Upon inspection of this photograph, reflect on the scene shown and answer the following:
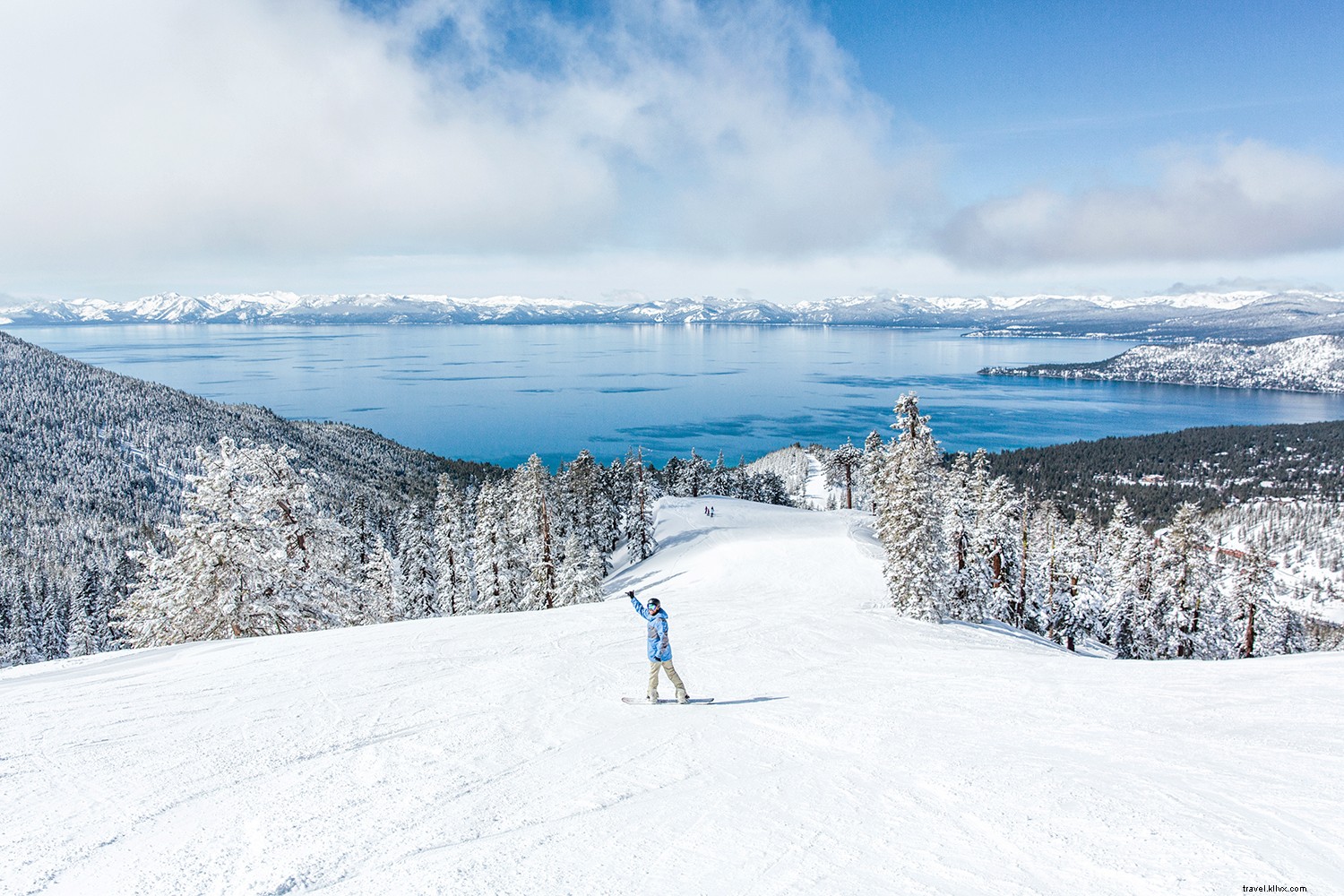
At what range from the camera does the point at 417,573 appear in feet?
152

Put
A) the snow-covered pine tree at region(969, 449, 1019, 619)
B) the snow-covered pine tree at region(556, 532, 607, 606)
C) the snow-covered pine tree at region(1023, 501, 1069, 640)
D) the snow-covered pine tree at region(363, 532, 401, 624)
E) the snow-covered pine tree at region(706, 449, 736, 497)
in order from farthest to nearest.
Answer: the snow-covered pine tree at region(706, 449, 736, 497) < the snow-covered pine tree at region(1023, 501, 1069, 640) < the snow-covered pine tree at region(363, 532, 401, 624) < the snow-covered pine tree at region(556, 532, 607, 606) < the snow-covered pine tree at region(969, 449, 1019, 619)

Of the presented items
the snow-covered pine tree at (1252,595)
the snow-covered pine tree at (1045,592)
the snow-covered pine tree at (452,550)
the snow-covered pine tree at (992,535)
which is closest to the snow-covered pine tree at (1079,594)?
the snow-covered pine tree at (1045,592)

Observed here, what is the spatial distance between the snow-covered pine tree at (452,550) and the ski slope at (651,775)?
27051 millimetres

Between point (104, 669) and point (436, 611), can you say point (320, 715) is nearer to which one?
point (104, 669)

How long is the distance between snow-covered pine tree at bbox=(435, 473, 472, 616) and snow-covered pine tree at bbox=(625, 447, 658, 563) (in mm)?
14487

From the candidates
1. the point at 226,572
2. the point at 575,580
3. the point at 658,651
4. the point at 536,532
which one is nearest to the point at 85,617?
the point at 536,532

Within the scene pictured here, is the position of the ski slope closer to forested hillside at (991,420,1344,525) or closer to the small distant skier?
the small distant skier

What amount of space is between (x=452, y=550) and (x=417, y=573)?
7.19 meters

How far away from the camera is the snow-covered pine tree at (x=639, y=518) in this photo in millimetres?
52719

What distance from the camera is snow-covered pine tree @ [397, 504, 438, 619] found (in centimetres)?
4453

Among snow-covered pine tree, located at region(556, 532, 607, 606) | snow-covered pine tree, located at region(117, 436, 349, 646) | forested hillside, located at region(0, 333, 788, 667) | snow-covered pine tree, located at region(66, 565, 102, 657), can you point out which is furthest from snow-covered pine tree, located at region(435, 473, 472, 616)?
snow-covered pine tree, located at region(66, 565, 102, 657)

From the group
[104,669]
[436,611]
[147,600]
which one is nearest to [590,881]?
[104,669]

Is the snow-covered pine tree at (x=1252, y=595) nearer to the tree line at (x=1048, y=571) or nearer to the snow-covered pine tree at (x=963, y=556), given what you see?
the tree line at (x=1048, y=571)

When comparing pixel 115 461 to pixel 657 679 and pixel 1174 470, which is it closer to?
pixel 657 679
